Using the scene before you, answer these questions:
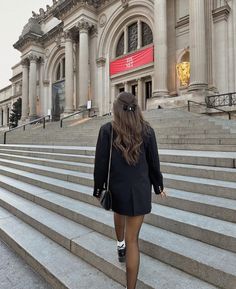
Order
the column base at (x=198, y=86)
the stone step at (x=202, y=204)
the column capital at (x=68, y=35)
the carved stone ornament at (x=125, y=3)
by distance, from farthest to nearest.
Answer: the column capital at (x=68, y=35) < the carved stone ornament at (x=125, y=3) < the column base at (x=198, y=86) < the stone step at (x=202, y=204)

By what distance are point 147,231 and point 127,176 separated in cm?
140


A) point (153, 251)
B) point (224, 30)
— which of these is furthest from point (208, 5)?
point (153, 251)

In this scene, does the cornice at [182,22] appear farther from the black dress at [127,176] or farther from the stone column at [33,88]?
the stone column at [33,88]

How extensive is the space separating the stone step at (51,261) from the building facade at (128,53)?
12.7 meters

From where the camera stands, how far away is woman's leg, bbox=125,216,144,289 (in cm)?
212

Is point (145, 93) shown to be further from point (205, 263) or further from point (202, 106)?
point (205, 263)

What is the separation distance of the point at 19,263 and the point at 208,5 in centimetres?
1734

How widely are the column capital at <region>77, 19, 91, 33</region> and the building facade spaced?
0.08 metres

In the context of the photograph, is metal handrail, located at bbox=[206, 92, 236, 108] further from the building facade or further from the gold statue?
the gold statue

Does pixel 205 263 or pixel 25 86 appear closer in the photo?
pixel 205 263

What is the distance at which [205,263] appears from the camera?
2412mm

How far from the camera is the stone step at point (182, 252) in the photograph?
7.60 feet

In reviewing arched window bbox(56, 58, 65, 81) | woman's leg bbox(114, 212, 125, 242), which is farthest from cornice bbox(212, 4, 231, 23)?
arched window bbox(56, 58, 65, 81)

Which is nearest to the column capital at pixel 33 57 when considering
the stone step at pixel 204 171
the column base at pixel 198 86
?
the column base at pixel 198 86
